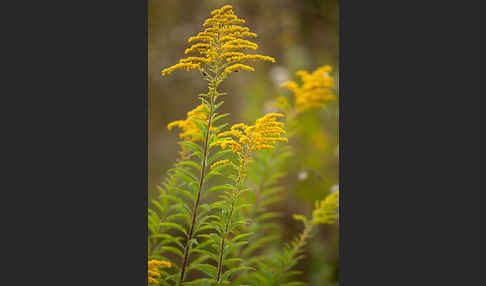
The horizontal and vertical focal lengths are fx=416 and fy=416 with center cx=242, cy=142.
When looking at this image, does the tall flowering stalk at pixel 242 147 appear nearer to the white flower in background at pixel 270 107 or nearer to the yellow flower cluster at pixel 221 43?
the yellow flower cluster at pixel 221 43

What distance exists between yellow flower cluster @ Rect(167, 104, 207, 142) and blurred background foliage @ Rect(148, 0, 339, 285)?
98mm

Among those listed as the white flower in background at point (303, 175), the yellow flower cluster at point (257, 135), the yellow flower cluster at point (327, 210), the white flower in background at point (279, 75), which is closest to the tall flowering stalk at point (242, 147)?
the yellow flower cluster at point (257, 135)

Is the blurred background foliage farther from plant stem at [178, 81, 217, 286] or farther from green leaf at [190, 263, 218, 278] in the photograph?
green leaf at [190, 263, 218, 278]

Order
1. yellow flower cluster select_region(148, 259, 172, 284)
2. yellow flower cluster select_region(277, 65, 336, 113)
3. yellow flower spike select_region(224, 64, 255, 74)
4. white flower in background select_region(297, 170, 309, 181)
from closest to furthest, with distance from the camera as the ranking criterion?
yellow flower spike select_region(224, 64, 255, 74)
yellow flower cluster select_region(148, 259, 172, 284)
yellow flower cluster select_region(277, 65, 336, 113)
white flower in background select_region(297, 170, 309, 181)

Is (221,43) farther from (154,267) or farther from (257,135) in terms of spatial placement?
(154,267)

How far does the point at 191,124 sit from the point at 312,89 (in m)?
0.97

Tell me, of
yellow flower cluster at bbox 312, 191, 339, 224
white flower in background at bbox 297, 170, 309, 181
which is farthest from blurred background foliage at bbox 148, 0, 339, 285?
yellow flower cluster at bbox 312, 191, 339, 224

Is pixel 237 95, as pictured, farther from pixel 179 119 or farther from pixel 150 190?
pixel 150 190

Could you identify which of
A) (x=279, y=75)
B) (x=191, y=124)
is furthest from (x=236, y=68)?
(x=279, y=75)

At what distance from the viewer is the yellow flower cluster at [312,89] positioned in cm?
297

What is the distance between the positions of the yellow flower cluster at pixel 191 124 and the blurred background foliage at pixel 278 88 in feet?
0.32

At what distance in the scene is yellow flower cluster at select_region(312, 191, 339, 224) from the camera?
109 inches

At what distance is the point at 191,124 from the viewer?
2.65 meters

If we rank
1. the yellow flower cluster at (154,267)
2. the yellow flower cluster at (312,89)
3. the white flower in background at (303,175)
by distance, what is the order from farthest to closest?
the white flower in background at (303,175) → the yellow flower cluster at (312,89) → the yellow flower cluster at (154,267)
